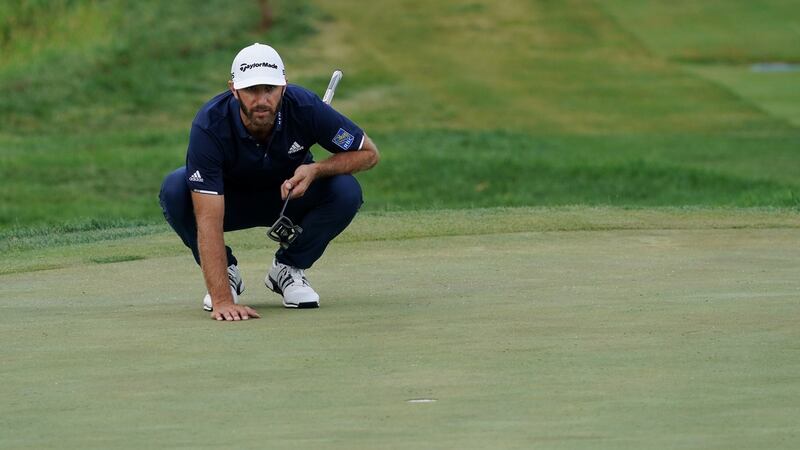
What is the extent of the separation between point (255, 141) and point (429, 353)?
72.2 inches

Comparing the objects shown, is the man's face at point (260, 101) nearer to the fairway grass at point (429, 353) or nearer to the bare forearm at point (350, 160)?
the bare forearm at point (350, 160)

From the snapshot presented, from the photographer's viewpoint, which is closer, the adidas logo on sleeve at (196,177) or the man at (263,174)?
the man at (263,174)

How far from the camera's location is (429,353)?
554 cm

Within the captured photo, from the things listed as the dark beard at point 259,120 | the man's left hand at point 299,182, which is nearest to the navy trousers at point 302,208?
the man's left hand at point 299,182

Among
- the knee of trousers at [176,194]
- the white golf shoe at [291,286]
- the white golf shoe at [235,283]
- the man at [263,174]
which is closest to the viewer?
the man at [263,174]

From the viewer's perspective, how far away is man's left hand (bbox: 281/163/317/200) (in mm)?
6934

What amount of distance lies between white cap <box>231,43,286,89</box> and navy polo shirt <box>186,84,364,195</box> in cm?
29

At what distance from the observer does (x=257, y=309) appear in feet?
23.3

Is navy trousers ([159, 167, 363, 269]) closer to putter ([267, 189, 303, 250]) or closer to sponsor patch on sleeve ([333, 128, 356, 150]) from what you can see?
putter ([267, 189, 303, 250])

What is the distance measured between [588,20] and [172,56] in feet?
25.3

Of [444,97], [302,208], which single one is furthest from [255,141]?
[444,97]

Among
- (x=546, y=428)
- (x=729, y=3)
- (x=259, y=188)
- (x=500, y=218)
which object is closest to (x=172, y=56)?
(x=729, y=3)

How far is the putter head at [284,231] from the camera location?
7.30m

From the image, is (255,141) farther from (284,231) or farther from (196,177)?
(284,231)
